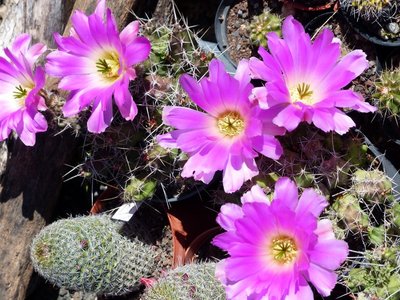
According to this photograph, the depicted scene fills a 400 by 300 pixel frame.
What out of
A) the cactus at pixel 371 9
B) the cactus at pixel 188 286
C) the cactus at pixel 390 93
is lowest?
the cactus at pixel 188 286

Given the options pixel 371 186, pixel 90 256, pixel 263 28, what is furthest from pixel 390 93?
pixel 90 256

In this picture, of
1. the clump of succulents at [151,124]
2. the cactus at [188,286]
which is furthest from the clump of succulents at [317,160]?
the cactus at [188,286]

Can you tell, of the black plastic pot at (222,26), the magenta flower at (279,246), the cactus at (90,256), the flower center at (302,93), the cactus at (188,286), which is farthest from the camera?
the black plastic pot at (222,26)

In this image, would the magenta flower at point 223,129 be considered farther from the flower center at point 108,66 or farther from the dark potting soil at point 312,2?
the dark potting soil at point 312,2

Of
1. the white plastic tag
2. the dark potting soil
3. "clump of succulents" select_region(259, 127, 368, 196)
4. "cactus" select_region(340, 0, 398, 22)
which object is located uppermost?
"cactus" select_region(340, 0, 398, 22)

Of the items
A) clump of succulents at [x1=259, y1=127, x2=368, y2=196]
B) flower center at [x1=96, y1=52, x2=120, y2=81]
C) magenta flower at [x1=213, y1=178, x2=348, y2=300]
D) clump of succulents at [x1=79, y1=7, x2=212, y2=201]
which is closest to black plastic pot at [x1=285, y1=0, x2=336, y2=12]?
clump of succulents at [x1=79, y1=7, x2=212, y2=201]

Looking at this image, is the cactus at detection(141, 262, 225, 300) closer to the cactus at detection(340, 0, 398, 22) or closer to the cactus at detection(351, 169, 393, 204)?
the cactus at detection(351, 169, 393, 204)

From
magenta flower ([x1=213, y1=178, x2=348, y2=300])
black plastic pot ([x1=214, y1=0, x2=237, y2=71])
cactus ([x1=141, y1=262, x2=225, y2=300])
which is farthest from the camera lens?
black plastic pot ([x1=214, y1=0, x2=237, y2=71])

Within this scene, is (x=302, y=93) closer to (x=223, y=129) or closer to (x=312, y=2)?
(x=223, y=129)
